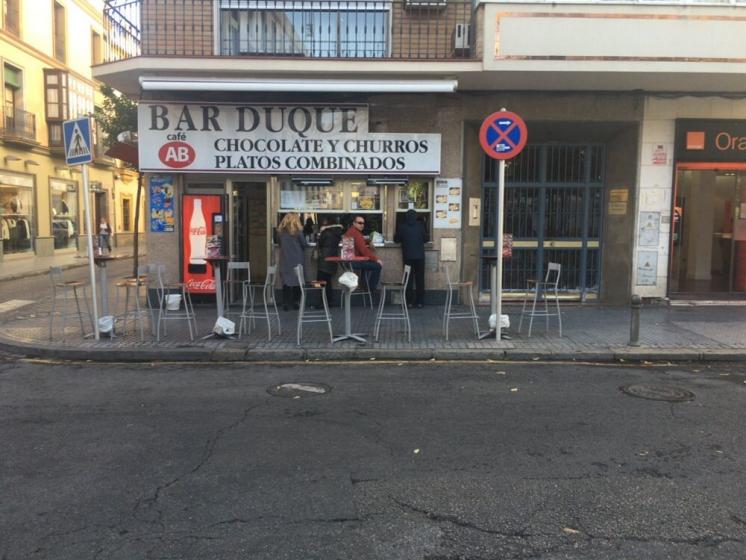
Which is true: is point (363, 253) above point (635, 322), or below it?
above

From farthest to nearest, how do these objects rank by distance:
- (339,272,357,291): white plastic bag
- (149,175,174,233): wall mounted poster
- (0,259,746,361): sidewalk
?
(149,175,174,233): wall mounted poster → (339,272,357,291): white plastic bag → (0,259,746,361): sidewalk

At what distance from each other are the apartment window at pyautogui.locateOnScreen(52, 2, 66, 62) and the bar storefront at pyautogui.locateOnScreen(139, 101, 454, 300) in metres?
20.4

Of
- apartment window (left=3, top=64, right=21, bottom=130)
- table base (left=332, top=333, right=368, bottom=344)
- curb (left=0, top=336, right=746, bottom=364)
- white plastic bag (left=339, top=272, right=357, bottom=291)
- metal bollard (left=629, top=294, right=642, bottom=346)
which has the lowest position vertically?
curb (left=0, top=336, right=746, bottom=364)

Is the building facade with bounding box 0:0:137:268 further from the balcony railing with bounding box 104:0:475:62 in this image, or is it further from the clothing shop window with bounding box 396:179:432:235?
the clothing shop window with bounding box 396:179:432:235

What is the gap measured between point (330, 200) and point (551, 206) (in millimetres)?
4363

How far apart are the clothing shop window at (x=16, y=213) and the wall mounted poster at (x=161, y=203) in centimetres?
1422

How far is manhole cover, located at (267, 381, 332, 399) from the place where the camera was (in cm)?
605

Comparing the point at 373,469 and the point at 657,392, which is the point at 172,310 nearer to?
the point at 373,469

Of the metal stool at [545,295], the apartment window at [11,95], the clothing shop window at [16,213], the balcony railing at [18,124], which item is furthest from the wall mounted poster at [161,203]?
the apartment window at [11,95]

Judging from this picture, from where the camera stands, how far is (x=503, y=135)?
798 centimetres

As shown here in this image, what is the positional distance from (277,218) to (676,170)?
7643mm

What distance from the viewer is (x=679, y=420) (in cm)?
519


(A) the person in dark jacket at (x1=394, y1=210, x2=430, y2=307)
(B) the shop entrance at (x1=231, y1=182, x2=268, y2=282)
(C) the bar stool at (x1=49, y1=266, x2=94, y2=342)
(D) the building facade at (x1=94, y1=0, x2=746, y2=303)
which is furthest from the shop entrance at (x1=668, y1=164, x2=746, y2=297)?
(C) the bar stool at (x1=49, y1=266, x2=94, y2=342)

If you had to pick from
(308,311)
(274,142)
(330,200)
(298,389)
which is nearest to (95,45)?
(274,142)
